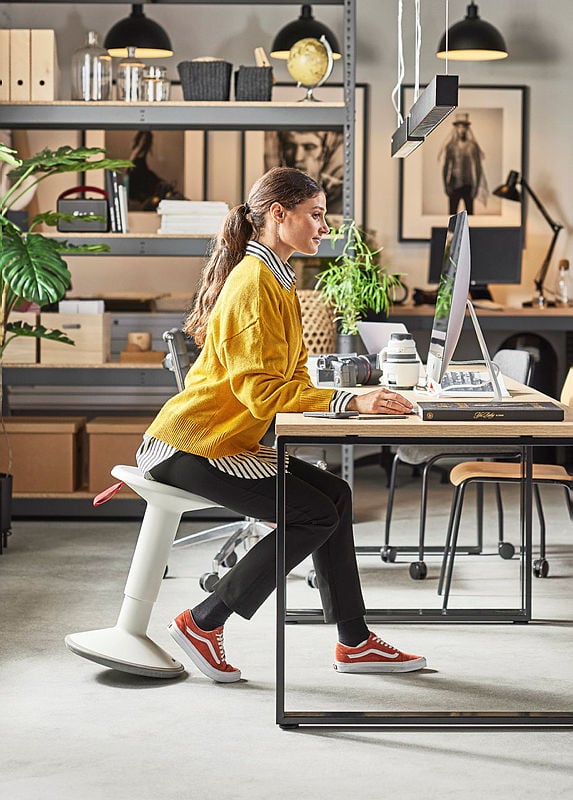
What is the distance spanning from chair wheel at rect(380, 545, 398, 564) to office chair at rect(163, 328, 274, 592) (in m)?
0.43

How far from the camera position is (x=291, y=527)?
9.30 feet

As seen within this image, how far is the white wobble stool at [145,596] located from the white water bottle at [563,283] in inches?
180

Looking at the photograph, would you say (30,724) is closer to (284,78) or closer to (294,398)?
(294,398)

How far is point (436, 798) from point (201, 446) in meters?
1.02

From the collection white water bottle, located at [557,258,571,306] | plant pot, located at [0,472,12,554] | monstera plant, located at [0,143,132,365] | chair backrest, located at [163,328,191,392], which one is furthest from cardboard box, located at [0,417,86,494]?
white water bottle, located at [557,258,571,306]

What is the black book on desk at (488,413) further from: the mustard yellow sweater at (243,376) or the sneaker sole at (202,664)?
the sneaker sole at (202,664)

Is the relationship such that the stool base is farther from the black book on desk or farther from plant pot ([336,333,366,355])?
plant pot ([336,333,366,355])

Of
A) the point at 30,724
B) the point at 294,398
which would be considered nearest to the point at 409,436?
the point at 294,398

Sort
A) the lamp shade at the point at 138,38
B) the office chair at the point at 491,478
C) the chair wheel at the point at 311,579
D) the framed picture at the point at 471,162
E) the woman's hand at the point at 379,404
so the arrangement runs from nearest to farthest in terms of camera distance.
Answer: the woman's hand at the point at 379,404
the office chair at the point at 491,478
the chair wheel at the point at 311,579
the lamp shade at the point at 138,38
the framed picture at the point at 471,162

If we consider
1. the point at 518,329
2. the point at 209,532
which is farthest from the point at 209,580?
the point at 518,329

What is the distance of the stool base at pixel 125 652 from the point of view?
3.01 metres

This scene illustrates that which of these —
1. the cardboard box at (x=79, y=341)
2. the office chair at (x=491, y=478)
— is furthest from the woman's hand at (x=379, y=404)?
the cardboard box at (x=79, y=341)

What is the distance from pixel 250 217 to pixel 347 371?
59 centimetres

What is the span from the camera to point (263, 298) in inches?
110
